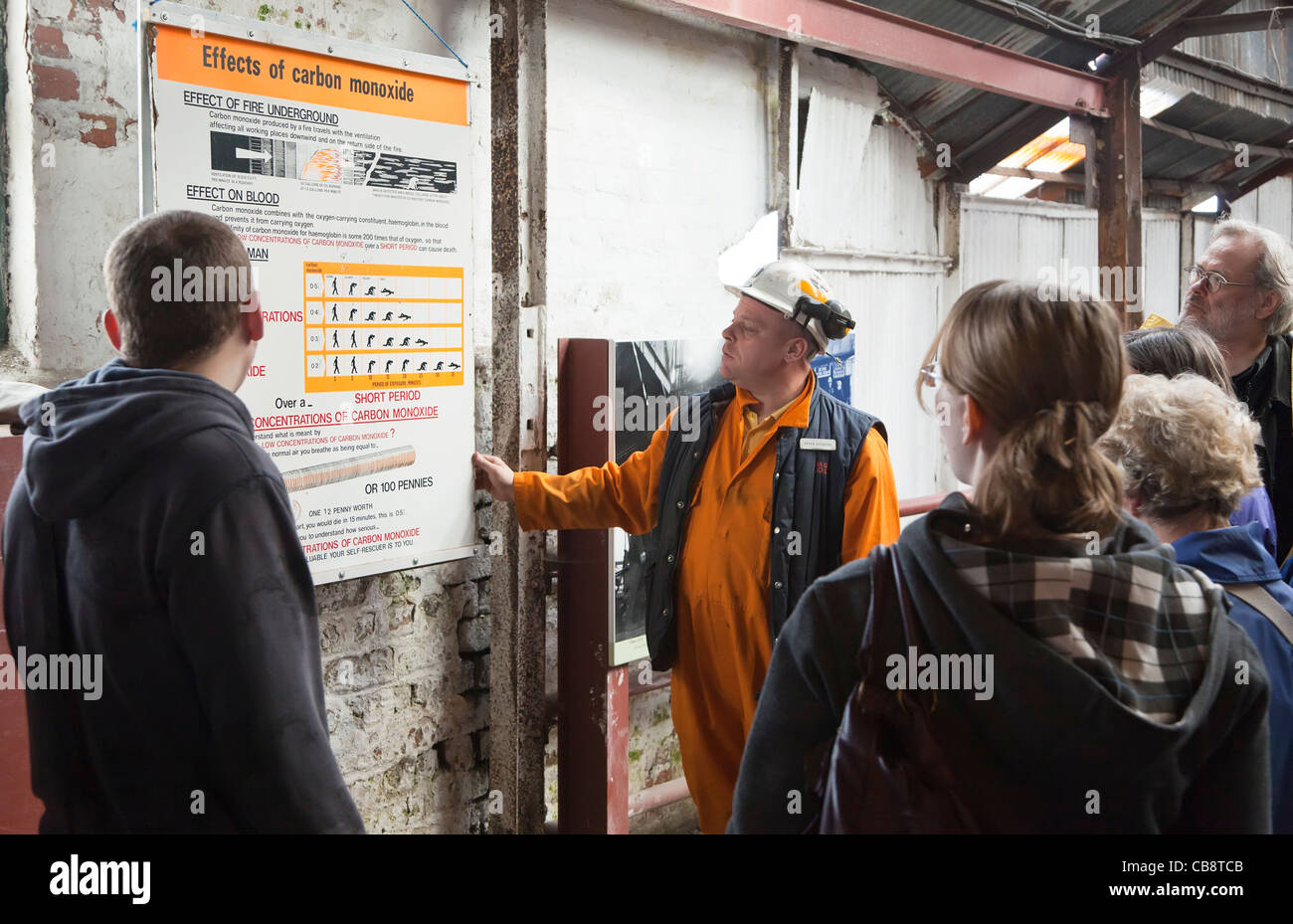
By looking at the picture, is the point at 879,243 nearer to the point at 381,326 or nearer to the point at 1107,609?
the point at 381,326

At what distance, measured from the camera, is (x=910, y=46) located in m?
4.45

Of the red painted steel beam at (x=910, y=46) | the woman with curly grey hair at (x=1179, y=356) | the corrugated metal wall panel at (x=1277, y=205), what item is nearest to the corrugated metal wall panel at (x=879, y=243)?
the red painted steel beam at (x=910, y=46)

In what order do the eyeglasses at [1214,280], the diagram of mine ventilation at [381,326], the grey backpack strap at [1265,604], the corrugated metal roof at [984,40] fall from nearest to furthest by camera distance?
the grey backpack strap at [1265,604] < the diagram of mine ventilation at [381,326] < the eyeglasses at [1214,280] < the corrugated metal roof at [984,40]

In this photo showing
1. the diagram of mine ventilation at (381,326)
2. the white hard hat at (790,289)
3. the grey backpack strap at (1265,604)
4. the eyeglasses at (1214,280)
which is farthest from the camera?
the eyeglasses at (1214,280)

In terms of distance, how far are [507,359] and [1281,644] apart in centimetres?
197

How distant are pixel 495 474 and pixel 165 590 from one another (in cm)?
138

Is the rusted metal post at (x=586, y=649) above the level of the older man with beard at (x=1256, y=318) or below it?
below

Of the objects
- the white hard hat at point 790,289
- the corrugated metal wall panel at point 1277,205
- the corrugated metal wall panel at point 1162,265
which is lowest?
the white hard hat at point 790,289

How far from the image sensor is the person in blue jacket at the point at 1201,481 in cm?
168

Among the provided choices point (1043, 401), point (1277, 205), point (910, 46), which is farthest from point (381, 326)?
point (1277, 205)

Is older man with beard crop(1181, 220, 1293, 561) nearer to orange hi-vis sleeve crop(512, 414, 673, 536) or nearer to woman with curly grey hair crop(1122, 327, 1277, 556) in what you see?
woman with curly grey hair crop(1122, 327, 1277, 556)

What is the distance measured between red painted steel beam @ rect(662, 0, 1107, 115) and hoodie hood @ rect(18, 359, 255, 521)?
2451mm

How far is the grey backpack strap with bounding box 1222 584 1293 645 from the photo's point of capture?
1.64m

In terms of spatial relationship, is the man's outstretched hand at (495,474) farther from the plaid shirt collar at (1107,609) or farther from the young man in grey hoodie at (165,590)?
the plaid shirt collar at (1107,609)
